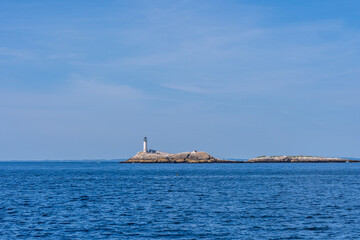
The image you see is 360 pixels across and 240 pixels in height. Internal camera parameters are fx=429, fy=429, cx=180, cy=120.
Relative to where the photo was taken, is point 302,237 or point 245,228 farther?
point 245,228

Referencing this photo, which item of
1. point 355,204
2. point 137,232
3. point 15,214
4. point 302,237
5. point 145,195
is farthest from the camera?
point 145,195

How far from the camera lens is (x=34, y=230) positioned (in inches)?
1271

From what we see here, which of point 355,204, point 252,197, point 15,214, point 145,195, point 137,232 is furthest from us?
point 145,195

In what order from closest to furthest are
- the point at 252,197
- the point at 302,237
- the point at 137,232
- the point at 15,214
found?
the point at 302,237 → the point at 137,232 → the point at 15,214 → the point at 252,197

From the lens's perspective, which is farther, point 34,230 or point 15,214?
point 15,214

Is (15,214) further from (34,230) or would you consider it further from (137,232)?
(137,232)

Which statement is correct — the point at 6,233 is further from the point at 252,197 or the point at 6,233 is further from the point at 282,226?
the point at 252,197

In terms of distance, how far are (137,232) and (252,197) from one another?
82.4 ft

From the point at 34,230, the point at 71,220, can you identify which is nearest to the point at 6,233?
the point at 34,230

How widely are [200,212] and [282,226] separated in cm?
→ 953

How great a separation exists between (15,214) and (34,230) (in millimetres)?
8761

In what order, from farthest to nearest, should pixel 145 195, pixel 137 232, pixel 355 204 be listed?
pixel 145 195 < pixel 355 204 < pixel 137 232

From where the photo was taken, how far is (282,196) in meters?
54.2

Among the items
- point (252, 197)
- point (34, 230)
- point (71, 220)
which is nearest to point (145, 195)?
point (252, 197)
